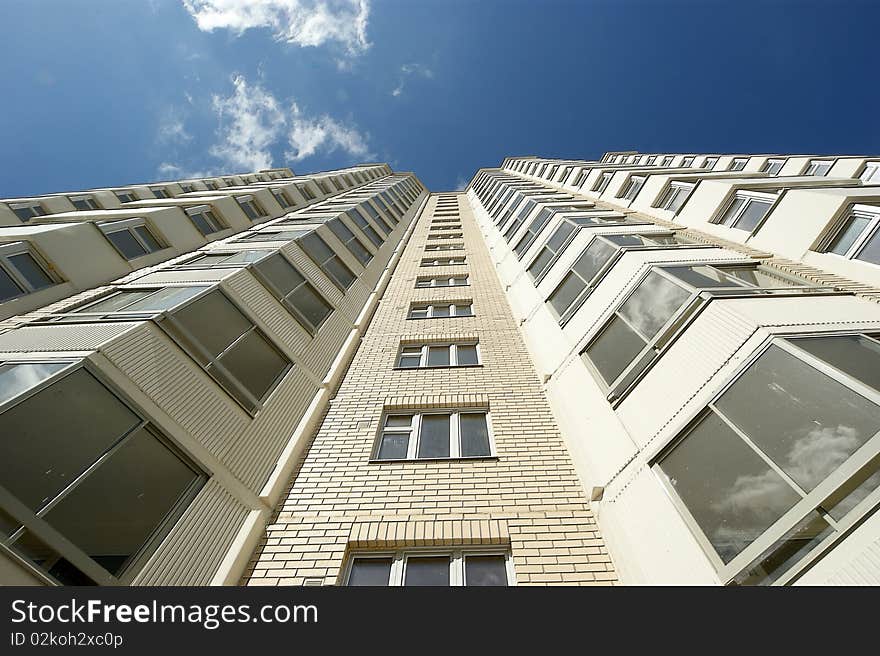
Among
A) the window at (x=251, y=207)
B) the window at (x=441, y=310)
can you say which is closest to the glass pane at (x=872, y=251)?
the window at (x=441, y=310)

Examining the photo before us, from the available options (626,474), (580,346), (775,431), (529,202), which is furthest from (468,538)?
(529,202)

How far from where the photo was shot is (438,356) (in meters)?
10.8

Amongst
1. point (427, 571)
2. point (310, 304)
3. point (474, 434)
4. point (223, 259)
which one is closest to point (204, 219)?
point (223, 259)

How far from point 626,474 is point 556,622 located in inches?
124

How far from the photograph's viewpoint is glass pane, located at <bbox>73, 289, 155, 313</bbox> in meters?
8.14

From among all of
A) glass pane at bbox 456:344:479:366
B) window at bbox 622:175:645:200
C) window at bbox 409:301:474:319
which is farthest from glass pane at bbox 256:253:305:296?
window at bbox 622:175:645:200

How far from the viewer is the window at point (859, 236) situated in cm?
836

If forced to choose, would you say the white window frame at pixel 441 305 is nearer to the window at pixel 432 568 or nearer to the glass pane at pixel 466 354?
the glass pane at pixel 466 354

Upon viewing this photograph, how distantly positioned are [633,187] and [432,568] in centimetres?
2202

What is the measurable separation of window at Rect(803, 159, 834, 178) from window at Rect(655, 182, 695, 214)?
1801 centimetres

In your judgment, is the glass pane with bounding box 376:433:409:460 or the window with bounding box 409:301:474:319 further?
the window with bounding box 409:301:474:319

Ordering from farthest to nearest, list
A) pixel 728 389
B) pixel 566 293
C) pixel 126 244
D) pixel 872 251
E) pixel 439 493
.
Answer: pixel 126 244 < pixel 566 293 < pixel 872 251 < pixel 439 493 < pixel 728 389

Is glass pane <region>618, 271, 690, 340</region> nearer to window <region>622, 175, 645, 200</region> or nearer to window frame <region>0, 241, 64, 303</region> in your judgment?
window frame <region>0, 241, 64, 303</region>

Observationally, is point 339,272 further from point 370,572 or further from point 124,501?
point 370,572
